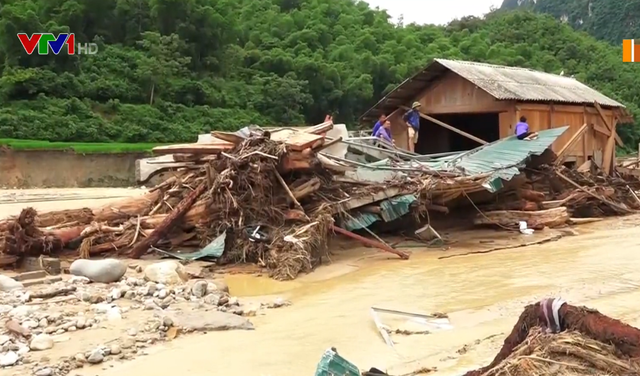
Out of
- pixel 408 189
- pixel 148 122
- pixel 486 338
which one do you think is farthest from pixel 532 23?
pixel 486 338

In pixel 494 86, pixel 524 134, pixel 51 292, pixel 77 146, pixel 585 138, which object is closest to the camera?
pixel 51 292

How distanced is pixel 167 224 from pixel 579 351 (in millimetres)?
8716

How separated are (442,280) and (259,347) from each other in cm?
417

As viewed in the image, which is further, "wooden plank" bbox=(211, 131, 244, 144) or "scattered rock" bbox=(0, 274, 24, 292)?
"wooden plank" bbox=(211, 131, 244, 144)

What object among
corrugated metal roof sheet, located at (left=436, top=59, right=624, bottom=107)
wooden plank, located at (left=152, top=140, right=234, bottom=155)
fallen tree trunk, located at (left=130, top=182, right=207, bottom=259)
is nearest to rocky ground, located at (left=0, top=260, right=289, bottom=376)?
fallen tree trunk, located at (left=130, top=182, right=207, bottom=259)

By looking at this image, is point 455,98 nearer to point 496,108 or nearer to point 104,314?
point 496,108

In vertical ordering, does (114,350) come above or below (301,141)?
below

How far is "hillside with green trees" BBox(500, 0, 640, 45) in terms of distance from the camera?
72938mm

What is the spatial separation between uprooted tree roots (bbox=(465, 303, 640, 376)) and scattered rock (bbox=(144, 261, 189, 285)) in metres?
6.15

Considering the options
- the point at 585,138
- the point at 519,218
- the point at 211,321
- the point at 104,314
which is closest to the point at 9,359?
the point at 104,314

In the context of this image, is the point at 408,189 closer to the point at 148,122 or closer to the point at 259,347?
the point at 259,347

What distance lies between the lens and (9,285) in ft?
28.4

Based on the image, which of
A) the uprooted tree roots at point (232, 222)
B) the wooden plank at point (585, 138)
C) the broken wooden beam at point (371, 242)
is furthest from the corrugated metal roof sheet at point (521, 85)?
the uprooted tree roots at point (232, 222)

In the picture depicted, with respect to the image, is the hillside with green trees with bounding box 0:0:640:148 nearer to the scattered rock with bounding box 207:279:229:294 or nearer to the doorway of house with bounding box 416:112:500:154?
the doorway of house with bounding box 416:112:500:154
